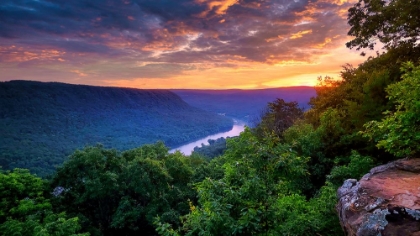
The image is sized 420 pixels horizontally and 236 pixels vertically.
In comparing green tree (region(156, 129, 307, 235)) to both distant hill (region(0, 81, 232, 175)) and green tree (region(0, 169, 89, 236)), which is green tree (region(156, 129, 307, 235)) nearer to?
green tree (region(0, 169, 89, 236))

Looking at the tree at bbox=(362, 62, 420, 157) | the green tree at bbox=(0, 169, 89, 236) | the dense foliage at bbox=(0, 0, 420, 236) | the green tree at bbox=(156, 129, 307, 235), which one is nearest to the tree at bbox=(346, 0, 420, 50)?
the dense foliage at bbox=(0, 0, 420, 236)

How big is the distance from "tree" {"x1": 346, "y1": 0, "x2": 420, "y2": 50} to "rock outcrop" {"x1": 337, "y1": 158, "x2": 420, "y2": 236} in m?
10.1

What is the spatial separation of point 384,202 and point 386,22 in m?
15.3

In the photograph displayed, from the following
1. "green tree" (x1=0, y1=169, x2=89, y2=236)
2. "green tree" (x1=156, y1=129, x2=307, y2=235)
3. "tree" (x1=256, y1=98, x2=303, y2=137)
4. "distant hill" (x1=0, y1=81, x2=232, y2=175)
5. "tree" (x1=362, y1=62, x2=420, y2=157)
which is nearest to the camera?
"green tree" (x1=156, y1=129, x2=307, y2=235)

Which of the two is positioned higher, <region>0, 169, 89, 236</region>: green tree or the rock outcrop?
the rock outcrop

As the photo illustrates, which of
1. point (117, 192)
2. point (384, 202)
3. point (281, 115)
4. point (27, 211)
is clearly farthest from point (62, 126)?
point (384, 202)

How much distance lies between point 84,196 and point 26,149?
9825cm

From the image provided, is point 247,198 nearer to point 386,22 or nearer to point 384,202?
point 384,202

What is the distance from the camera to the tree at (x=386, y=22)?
13.8 metres

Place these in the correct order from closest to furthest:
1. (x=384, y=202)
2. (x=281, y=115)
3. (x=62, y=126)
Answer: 1. (x=384, y=202)
2. (x=281, y=115)
3. (x=62, y=126)

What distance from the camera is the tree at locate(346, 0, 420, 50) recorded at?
45.1ft

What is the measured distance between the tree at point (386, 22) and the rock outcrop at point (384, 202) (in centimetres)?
1005

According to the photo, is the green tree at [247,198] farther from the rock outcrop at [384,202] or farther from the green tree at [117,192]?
the green tree at [117,192]

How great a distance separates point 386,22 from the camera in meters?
16.3
